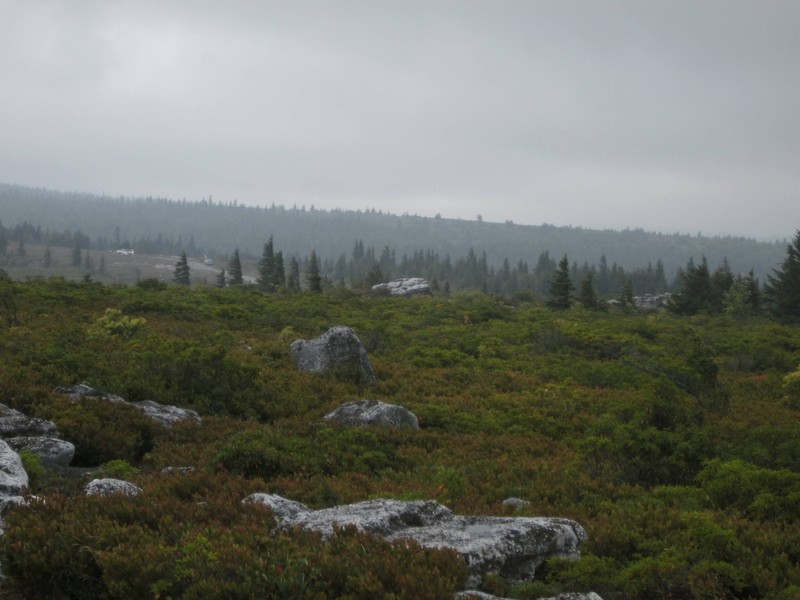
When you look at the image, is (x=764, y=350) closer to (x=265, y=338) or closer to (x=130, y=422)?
(x=265, y=338)

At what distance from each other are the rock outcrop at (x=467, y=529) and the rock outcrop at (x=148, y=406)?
553cm

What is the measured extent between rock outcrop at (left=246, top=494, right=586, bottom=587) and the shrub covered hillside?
10.9 inches

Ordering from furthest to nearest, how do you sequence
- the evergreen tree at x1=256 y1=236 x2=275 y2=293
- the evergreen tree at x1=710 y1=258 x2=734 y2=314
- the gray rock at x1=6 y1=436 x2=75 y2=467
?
the evergreen tree at x1=256 y1=236 x2=275 y2=293
the evergreen tree at x1=710 y1=258 x2=734 y2=314
the gray rock at x1=6 y1=436 x2=75 y2=467

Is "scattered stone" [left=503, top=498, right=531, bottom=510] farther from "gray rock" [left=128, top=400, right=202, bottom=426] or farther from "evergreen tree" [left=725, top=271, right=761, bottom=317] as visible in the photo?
"evergreen tree" [left=725, top=271, right=761, bottom=317]

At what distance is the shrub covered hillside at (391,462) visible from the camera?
558 centimetres

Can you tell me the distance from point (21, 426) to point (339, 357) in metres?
9.60

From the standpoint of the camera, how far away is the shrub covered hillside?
5582 mm

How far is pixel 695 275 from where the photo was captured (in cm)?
5500

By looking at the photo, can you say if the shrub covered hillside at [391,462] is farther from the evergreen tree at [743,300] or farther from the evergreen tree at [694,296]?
the evergreen tree at [694,296]

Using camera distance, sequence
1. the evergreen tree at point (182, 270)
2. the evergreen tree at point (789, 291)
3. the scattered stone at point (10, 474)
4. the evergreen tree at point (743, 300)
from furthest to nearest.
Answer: the evergreen tree at point (182, 270), the evergreen tree at point (789, 291), the evergreen tree at point (743, 300), the scattered stone at point (10, 474)

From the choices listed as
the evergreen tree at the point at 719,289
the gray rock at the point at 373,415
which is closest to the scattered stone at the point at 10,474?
the gray rock at the point at 373,415

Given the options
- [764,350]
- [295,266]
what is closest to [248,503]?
[764,350]

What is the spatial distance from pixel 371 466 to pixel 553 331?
2105cm

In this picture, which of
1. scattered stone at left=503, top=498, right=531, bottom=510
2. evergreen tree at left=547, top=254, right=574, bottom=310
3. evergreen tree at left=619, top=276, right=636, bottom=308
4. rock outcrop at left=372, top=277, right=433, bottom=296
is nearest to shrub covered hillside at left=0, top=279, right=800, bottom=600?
scattered stone at left=503, top=498, right=531, bottom=510
